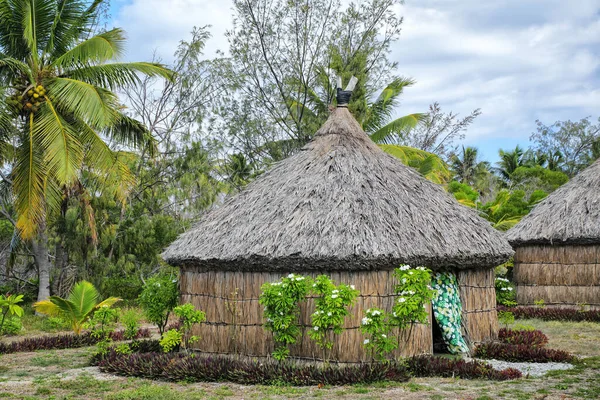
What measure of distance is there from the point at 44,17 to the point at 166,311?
27.7ft

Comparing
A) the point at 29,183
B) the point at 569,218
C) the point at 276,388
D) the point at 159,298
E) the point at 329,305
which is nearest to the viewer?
the point at 276,388

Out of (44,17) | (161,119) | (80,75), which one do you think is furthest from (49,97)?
(161,119)

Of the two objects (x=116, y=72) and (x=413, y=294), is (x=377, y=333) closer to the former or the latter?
(x=413, y=294)

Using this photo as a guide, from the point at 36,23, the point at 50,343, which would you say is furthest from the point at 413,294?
the point at 36,23

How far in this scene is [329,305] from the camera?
9.38 meters

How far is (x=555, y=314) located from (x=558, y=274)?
5.49ft

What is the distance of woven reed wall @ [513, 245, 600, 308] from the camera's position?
56.9 ft

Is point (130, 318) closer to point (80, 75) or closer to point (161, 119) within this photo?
point (80, 75)

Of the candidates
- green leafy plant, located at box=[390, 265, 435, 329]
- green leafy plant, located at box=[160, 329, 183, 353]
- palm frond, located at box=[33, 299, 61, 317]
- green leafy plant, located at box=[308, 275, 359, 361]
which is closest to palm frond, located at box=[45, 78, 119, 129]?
palm frond, located at box=[33, 299, 61, 317]

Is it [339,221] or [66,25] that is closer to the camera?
[339,221]

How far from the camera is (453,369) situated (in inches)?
383

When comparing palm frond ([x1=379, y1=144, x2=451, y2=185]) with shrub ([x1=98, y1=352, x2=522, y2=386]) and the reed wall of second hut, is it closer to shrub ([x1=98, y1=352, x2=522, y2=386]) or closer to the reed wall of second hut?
the reed wall of second hut

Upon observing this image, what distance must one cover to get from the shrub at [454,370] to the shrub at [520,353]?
139 cm

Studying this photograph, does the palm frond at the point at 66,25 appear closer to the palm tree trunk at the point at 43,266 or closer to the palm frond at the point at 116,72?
the palm frond at the point at 116,72
